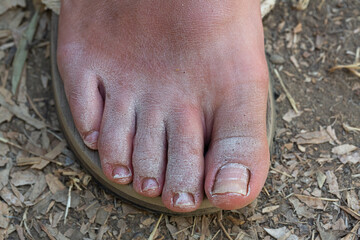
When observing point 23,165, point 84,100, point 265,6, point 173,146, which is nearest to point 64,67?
point 84,100

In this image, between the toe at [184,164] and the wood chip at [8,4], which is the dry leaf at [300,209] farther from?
the wood chip at [8,4]

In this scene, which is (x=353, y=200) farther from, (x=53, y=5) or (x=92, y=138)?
(x=53, y=5)

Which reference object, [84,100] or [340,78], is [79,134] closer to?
[84,100]

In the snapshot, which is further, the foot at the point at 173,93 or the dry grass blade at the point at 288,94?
the dry grass blade at the point at 288,94

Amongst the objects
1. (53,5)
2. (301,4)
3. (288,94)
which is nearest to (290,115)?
(288,94)

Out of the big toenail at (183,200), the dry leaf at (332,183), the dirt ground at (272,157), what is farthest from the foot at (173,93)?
the dry leaf at (332,183)

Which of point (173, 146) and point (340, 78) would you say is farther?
point (340, 78)
